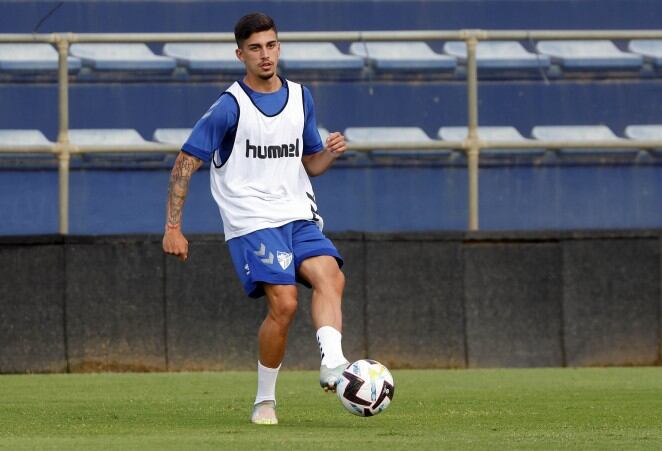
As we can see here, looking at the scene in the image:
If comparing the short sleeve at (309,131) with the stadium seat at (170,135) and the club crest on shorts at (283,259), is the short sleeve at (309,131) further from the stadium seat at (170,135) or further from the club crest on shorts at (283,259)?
the stadium seat at (170,135)

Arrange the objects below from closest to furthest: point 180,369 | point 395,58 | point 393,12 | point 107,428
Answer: point 107,428 → point 180,369 → point 395,58 → point 393,12

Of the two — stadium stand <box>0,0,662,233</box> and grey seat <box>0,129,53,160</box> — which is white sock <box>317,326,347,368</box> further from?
grey seat <box>0,129,53,160</box>

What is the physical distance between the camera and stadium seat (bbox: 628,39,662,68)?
10.8 m

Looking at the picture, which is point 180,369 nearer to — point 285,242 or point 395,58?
point 395,58

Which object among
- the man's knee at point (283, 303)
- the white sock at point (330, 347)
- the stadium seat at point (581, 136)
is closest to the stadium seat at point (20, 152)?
the stadium seat at point (581, 136)

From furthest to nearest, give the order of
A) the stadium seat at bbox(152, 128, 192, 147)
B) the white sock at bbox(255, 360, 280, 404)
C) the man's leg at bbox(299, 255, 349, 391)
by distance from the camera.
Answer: the stadium seat at bbox(152, 128, 192, 147) → the white sock at bbox(255, 360, 280, 404) → the man's leg at bbox(299, 255, 349, 391)

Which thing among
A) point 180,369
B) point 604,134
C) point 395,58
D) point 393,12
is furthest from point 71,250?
point 393,12

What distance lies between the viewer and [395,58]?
35.3 ft

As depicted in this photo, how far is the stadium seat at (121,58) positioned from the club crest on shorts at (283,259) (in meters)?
4.35

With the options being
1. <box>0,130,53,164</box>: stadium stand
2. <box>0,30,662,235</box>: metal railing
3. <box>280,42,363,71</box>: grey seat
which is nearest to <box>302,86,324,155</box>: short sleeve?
<box>0,30,662,235</box>: metal railing

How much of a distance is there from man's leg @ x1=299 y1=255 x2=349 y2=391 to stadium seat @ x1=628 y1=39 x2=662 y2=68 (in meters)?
4.89

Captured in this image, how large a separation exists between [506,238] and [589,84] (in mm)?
1376

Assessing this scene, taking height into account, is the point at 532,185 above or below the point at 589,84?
below

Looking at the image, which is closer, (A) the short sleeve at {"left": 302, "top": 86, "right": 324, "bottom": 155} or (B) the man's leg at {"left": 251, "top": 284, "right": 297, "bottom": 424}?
(B) the man's leg at {"left": 251, "top": 284, "right": 297, "bottom": 424}
